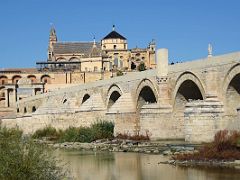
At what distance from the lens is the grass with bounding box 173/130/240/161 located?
2277 cm

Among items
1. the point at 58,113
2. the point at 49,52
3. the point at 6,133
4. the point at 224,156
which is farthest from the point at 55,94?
the point at 6,133

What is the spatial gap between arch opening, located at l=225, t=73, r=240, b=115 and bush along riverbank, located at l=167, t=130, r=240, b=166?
4847 millimetres

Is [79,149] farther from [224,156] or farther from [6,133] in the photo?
[6,133]

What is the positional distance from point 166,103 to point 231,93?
7099mm

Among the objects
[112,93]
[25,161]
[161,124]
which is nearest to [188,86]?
[161,124]

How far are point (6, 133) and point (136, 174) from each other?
21.9 ft

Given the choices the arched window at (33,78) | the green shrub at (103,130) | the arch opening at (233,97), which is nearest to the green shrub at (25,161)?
the arch opening at (233,97)

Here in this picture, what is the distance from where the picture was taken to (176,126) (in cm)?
3538

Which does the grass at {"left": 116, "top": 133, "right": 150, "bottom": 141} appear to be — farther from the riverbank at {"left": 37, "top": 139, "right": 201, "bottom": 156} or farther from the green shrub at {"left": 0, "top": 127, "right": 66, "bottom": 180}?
the green shrub at {"left": 0, "top": 127, "right": 66, "bottom": 180}

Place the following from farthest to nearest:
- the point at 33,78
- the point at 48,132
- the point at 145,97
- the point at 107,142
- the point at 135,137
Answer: the point at 33,78
the point at 48,132
the point at 145,97
the point at 135,137
the point at 107,142

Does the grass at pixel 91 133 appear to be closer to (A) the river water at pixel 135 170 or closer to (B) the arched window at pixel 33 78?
(A) the river water at pixel 135 170

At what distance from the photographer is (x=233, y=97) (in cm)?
2962

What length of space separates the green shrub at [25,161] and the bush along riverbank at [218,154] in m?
9.85

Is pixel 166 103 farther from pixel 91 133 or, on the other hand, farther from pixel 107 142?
pixel 91 133
